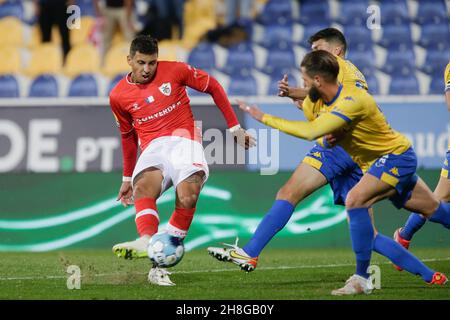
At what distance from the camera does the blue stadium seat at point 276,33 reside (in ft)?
50.0

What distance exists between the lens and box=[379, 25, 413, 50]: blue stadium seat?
14.9 metres

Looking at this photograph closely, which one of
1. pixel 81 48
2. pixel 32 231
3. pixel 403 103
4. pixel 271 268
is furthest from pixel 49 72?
pixel 271 268

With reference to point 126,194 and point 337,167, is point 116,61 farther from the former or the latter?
point 337,167

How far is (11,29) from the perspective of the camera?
16016 millimetres

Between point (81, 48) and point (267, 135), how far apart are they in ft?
14.8

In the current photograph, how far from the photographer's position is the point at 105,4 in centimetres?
1541

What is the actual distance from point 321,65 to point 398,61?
8.35m

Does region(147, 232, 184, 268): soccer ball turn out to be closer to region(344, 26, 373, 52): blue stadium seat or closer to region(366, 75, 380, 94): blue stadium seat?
region(366, 75, 380, 94): blue stadium seat

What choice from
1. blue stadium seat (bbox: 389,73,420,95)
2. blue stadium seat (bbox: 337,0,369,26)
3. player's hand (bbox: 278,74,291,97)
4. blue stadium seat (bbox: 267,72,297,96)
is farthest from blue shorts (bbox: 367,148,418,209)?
blue stadium seat (bbox: 337,0,369,26)

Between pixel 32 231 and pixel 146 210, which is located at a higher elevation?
pixel 146 210

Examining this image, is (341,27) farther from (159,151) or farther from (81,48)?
(159,151)

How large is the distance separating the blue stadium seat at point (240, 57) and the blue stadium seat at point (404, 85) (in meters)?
2.35

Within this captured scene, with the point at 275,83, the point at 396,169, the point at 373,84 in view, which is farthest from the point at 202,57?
the point at 396,169

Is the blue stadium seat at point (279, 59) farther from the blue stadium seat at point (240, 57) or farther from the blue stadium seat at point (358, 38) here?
the blue stadium seat at point (358, 38)
